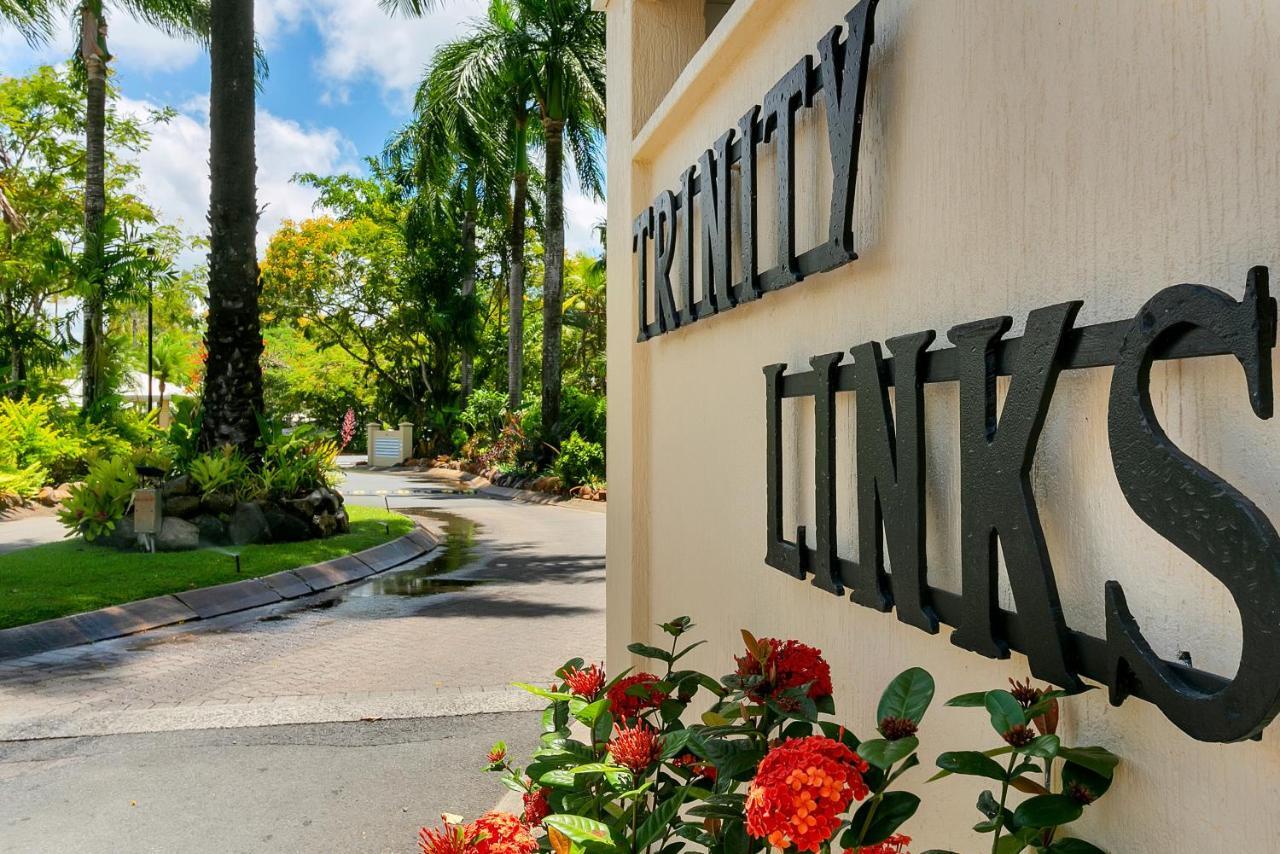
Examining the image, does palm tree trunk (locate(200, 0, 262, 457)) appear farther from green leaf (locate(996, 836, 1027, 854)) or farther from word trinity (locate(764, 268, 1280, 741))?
green leaf (locate(996, 836, 1027, 854))

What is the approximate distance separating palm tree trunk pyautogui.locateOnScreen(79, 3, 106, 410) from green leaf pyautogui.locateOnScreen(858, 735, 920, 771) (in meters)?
21.1

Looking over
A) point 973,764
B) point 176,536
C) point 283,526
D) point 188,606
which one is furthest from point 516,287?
point 973,764

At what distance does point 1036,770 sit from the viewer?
1418 millimetres

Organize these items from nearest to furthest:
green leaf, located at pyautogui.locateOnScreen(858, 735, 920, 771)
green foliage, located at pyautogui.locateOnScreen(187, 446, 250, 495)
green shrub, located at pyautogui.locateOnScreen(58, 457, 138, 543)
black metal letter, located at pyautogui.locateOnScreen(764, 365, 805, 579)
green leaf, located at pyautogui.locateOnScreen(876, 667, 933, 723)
→ green leaf, located at pyautogui.locateOnScreen(858, 735, 920, 771), green leaf, located at pyautogui.locateOnScreen(876, 667, 933, 723), black metal letter, located at pyautogui.locateOnScreen(764, 365, 805, 579), green shrub, located at pyautogui.locateOnScreen(58, 457, 138, 543), green foliage, located at pyautogui.locateOnScreen(187, 446, 250, 495)

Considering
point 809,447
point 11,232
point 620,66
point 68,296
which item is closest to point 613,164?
point 620,66

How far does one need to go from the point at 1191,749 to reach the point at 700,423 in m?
2.35

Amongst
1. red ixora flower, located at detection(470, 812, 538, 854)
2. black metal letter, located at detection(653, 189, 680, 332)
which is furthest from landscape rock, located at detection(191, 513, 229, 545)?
red ixora flower, located at detection(470, 812, 538, 854)

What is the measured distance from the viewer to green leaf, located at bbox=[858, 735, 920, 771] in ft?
4.63

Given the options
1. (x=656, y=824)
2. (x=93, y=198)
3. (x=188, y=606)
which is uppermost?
(x=93, y=198)

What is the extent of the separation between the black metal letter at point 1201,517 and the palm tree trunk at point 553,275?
20.0 meters

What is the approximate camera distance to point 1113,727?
1.39 metres

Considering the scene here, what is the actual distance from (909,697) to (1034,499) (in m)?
0.39

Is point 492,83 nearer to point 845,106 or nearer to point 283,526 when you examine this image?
point 283,526

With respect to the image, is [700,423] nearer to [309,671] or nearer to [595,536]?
[309,671]
